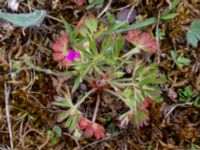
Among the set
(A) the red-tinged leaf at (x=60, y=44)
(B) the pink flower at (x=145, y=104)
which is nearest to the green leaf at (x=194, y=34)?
(B) the pink flower at (x=145, y=104)

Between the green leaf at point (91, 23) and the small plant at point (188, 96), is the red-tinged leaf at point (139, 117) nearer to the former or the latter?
the small plant at point (188, 96)

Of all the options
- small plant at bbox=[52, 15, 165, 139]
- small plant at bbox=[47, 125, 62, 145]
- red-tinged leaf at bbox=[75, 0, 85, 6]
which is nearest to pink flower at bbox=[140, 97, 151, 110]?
small plant at bbox=[52, 15, 165, 139]

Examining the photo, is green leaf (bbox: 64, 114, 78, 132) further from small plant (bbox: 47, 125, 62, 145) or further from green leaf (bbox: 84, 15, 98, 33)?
green leaf (bbox: 84, 15, 98, 33)

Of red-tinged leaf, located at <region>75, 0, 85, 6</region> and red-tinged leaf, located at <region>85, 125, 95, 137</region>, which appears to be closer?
red-tinged leaf, located at <region>85, 125, 95, 137</region>

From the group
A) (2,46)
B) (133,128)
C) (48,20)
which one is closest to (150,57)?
(133,128)

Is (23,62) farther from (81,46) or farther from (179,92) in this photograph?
(179,92)

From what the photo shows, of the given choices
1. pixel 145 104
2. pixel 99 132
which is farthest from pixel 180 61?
pixel 99 132

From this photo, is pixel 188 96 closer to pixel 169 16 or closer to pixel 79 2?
pixel 169 16
